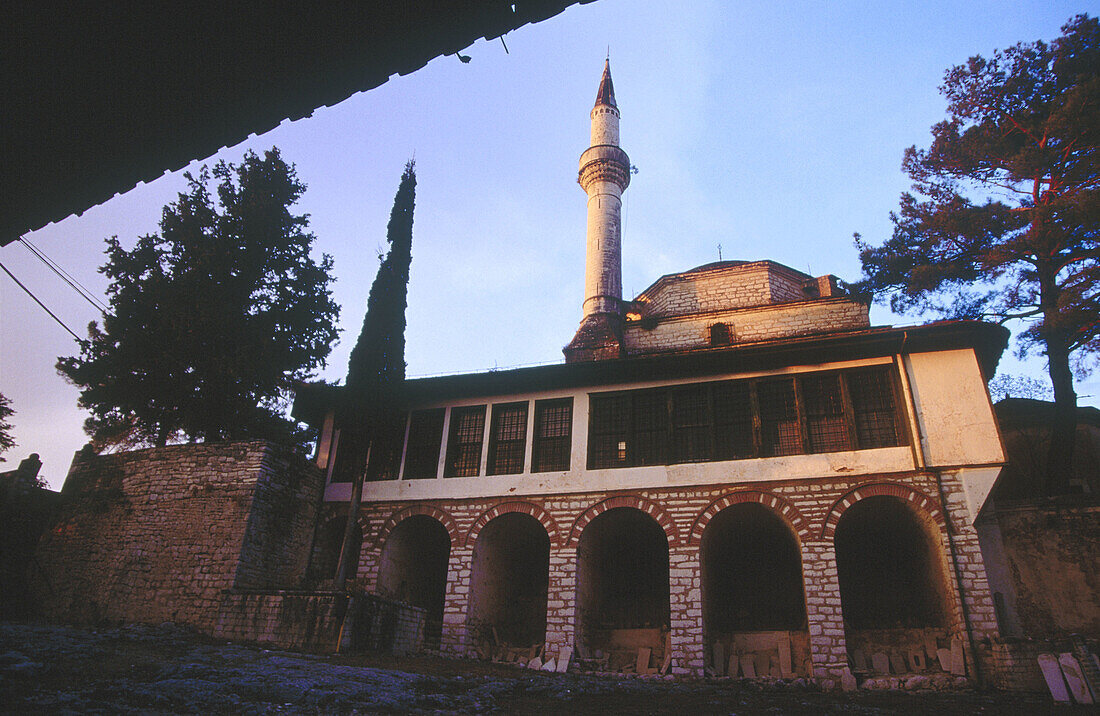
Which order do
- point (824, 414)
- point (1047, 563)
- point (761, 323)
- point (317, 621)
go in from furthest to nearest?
point (761, 323), point (824, 414), point (1047, 563), point (317, 621)

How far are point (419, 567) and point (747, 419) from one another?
7.71 m

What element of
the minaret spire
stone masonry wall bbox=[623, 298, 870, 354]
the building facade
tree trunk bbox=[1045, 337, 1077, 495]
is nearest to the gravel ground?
the building facade

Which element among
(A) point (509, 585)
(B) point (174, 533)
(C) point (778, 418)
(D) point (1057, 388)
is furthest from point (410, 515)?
(D) point (1057, 388)

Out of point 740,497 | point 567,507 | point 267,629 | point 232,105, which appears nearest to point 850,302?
point 740,497

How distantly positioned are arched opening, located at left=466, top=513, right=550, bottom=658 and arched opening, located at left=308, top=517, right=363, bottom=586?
270 centimetres

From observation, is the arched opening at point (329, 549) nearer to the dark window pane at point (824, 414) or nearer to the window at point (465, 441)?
the window at point (465, 441)

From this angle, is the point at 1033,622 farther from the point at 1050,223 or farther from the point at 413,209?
the point at 413,209

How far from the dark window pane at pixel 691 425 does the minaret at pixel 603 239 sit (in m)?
7.24

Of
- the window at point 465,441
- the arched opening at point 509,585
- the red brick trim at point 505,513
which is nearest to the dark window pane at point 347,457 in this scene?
the window at point 465,441

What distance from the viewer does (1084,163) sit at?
47.7 ft

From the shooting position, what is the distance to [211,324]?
1579cm

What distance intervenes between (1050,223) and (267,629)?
17.2 m

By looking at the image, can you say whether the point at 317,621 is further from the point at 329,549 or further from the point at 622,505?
the point at 622,505

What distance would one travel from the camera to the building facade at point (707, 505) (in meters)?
11.5
